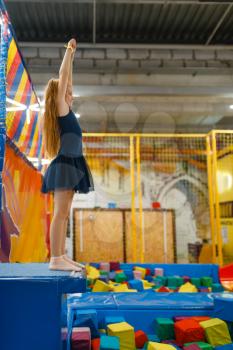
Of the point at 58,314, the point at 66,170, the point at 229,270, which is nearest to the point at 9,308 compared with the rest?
the point at 58,314

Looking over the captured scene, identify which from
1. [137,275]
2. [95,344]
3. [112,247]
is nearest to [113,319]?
[95,344]

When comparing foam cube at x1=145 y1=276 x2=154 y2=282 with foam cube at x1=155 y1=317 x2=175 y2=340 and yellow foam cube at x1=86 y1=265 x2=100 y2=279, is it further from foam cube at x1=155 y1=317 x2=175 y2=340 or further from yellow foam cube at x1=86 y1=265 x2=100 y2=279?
foam cube at x1=155 y1=317 x2=175 y2=340

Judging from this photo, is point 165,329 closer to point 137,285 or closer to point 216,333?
point 216,333

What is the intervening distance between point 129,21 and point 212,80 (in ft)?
4.77

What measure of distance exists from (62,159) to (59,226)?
348mm

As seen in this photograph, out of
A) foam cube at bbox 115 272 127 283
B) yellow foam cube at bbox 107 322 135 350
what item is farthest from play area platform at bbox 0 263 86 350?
foam cube at bbox 115 272 127 283

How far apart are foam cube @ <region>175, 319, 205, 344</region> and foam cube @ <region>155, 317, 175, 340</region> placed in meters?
0.04

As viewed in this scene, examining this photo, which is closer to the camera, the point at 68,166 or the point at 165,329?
the point at 68,166

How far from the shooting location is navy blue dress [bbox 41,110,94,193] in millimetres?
1750

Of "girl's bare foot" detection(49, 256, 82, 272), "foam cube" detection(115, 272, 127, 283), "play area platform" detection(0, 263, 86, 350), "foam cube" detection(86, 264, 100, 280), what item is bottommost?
"foam cube" detection(115, 272, 127, 283)

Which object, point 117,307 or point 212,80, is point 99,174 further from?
point 117,307

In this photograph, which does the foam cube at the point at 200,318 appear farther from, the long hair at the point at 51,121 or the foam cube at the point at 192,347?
the long hair at the point at 51,121

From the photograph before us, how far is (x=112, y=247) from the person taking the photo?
720cm

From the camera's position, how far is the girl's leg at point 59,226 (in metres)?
1.76
